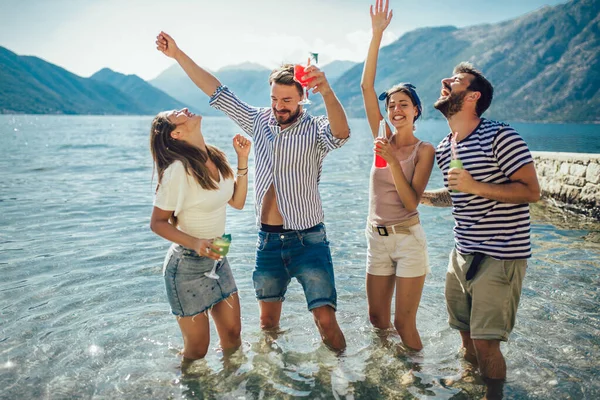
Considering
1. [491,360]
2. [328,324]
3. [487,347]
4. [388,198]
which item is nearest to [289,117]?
[388,198]

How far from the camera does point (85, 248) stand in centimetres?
992

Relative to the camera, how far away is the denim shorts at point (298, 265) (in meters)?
4.54

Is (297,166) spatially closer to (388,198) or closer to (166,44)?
(388,198)

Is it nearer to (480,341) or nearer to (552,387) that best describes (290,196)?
(480,341)

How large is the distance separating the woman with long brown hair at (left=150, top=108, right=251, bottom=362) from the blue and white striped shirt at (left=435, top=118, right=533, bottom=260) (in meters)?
2.17

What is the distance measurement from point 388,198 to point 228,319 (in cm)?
206

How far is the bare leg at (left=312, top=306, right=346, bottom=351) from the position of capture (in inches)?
180

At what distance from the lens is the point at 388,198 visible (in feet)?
15.4

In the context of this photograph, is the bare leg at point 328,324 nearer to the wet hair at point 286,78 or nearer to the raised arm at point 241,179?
the raised arm at point 241,179

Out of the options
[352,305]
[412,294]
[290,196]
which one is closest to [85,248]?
[352,305]

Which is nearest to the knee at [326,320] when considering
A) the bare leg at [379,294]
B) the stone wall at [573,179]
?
the bare leg at [379,294]

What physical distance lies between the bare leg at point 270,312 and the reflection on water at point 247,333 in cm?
41

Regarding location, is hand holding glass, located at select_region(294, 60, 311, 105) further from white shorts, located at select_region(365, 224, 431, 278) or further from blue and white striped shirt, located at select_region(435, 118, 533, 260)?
white shorts, located at select_region(365, 224, 431, 278)

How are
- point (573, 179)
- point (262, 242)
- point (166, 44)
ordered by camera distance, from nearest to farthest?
point (262, 242) < point (166, 44) < point (573, 179)
